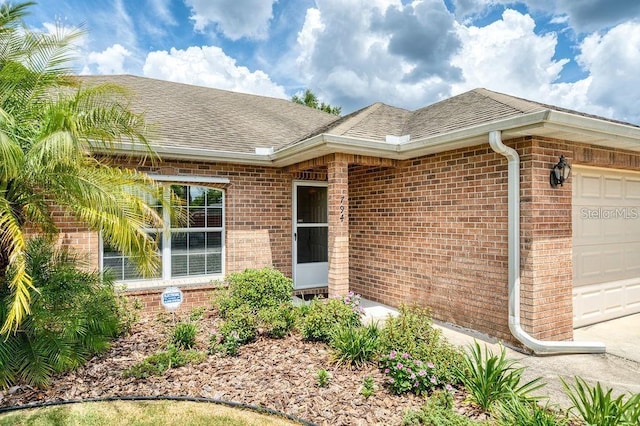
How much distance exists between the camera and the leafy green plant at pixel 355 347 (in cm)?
428

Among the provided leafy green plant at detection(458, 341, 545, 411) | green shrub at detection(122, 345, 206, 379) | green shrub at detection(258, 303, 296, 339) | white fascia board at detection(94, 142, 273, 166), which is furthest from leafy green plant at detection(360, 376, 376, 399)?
white fascia board at detection(94, 142, 273, 166)

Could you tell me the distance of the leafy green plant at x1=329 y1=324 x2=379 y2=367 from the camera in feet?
14.0

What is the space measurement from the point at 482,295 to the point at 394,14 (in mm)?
10132

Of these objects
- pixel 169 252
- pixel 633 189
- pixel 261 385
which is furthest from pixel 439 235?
pixel 169 252

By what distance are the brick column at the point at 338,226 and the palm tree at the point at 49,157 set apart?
9.36ft

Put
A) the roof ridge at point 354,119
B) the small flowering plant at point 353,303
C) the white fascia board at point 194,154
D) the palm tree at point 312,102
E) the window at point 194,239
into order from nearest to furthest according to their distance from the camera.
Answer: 1. the small flowering plant at point 353,303
2. the white fascia board at point 194,154
3. the roof ridge at point 354,119
4. the window at point 194,239
5. the palm tree at point 312,102

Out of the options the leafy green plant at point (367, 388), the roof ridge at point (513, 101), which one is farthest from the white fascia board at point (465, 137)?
the leafy green plant at point (367, 388)

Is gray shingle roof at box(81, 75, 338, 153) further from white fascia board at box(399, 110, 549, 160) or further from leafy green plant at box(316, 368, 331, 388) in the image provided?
leafy green plant at box(316, 368, 331, 388)

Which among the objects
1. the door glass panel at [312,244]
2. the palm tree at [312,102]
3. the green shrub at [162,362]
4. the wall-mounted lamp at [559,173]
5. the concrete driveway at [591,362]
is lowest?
the concrete driveway at [591,362]

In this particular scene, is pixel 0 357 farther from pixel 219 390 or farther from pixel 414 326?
pixel 414 326

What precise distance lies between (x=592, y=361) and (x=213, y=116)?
29.1 ft

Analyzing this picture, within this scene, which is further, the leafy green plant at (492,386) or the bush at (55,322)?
the bush at (55,322)

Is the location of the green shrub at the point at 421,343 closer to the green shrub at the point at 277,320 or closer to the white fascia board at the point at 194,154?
the green shrub at the point at 277,320

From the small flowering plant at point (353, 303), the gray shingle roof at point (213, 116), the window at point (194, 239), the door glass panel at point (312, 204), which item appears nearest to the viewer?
the small flowering plant at point (353, 303)
